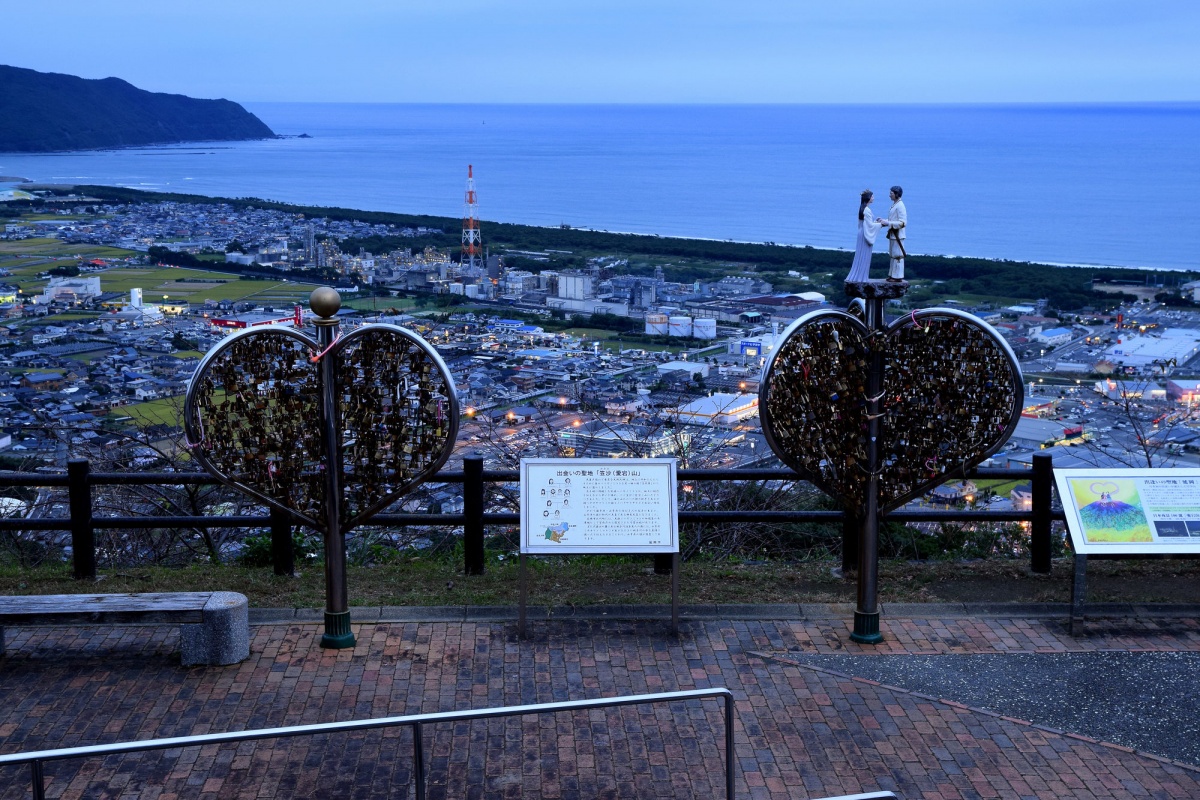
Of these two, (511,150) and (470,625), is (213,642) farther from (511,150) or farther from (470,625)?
(511,150)

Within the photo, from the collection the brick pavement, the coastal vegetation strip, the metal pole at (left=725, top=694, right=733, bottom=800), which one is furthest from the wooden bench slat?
the coastal vegetation strip

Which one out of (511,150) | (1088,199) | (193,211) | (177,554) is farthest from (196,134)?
(177,554)

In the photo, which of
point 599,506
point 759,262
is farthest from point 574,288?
point 599,506

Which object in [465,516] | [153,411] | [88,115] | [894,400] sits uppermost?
[88,115]

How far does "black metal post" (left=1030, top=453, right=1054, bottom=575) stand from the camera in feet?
29.0

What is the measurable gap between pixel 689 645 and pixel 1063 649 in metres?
2.43

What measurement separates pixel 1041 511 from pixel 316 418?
5367 millimetres

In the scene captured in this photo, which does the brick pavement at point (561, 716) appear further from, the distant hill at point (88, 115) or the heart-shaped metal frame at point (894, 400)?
the distant hill at point (88, 115)

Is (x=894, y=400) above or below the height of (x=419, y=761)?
above

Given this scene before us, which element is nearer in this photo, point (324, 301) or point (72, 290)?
point (324, 301)

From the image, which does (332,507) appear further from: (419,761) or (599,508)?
(419,761)

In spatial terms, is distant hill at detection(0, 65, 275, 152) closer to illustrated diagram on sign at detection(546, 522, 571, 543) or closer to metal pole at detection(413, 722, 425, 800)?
illustrated diagram on sign at detection(546, 522, 571, 543)

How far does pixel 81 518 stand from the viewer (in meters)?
8.71

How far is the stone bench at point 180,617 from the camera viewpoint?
728 centimetres
